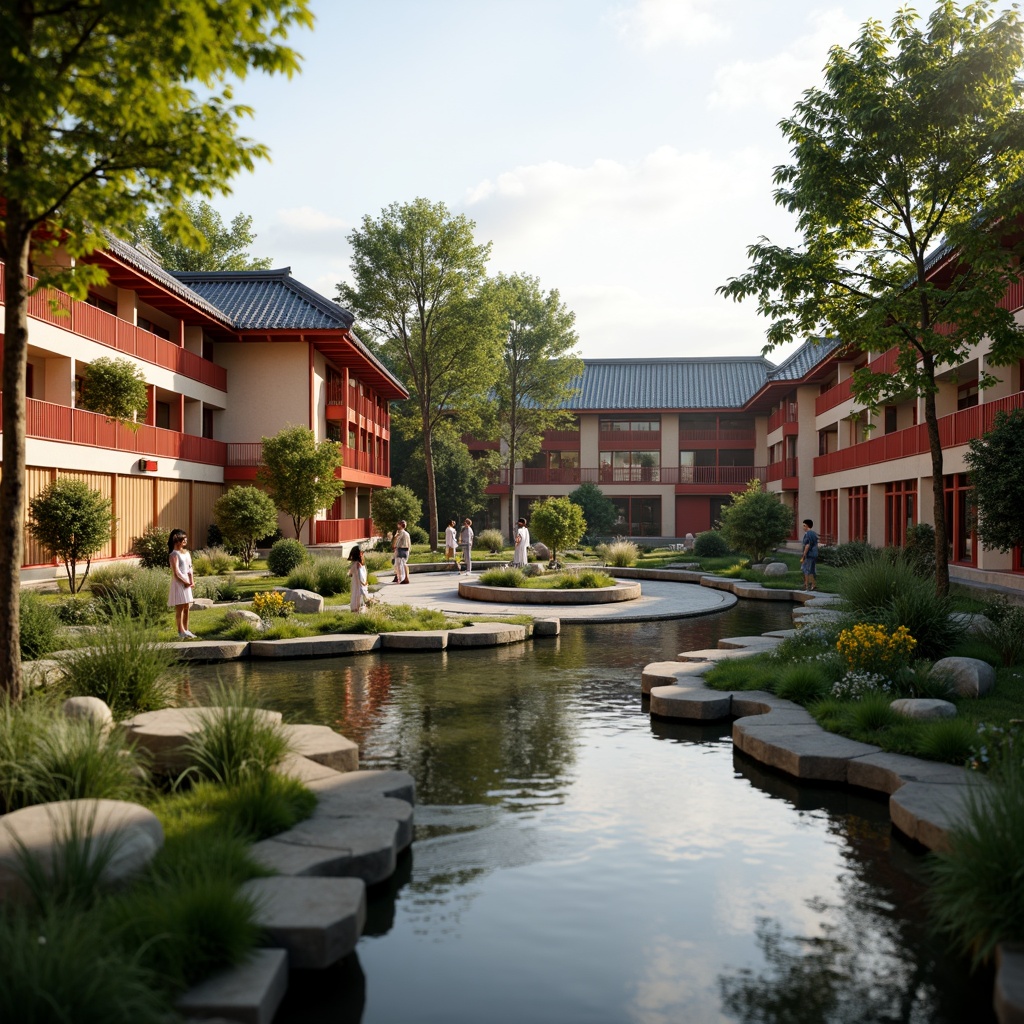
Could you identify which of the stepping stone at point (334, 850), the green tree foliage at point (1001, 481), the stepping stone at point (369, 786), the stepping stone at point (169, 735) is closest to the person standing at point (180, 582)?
the stepping stone at point (169, 735)

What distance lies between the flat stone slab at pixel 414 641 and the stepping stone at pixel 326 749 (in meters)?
6.38

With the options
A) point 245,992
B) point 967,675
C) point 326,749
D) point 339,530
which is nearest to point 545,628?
point 967,675

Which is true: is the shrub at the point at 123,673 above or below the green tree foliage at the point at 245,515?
below

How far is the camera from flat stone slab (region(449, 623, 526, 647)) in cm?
1466

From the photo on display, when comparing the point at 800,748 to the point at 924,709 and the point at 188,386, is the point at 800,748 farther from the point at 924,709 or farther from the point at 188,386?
the point at 188,386

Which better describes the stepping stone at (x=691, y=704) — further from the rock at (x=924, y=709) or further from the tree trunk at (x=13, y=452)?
the tree trunk at (x=13, y=452)

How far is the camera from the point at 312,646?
45.4 ft

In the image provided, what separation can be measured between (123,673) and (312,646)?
5.56 m

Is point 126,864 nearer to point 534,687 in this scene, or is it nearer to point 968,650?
point 534,687

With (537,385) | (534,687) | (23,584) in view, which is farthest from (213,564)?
(537,385)

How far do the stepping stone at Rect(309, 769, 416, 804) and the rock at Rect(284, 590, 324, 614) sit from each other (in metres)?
11.2

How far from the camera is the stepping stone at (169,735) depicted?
6.89 m

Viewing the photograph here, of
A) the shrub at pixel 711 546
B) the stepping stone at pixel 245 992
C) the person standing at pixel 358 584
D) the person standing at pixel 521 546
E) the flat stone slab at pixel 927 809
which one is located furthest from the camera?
the shrub at pixel 711 546

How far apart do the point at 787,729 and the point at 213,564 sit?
66.7ft
